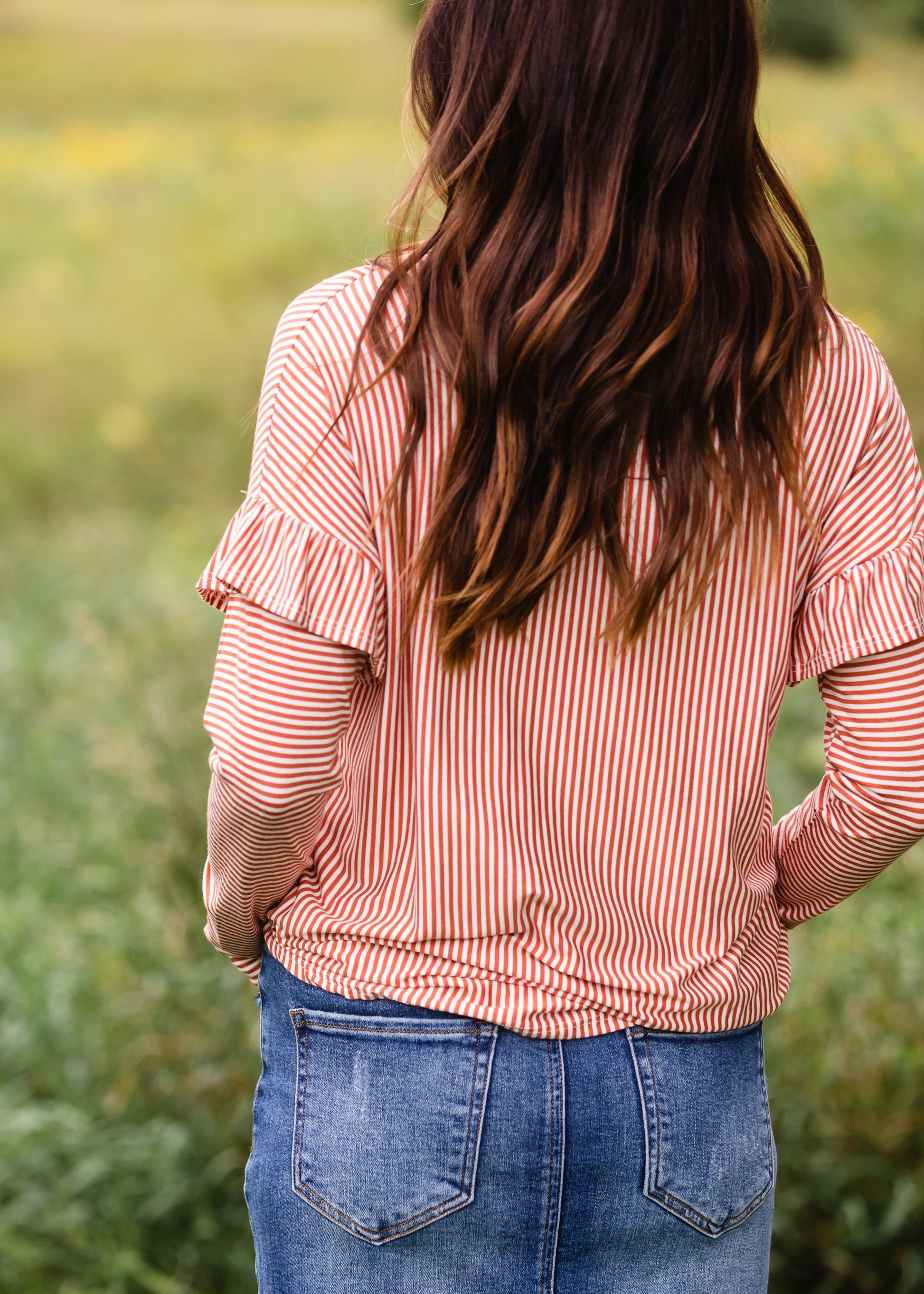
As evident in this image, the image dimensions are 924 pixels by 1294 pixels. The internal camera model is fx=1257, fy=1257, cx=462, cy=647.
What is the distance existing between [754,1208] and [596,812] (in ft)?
1.06

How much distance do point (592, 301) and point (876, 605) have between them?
29cm

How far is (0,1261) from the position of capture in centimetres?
187

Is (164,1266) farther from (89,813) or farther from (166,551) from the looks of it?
(166,551)

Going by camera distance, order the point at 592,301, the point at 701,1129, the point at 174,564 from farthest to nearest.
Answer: the point at 174,564
the point at 701,1129
the point at 592,301

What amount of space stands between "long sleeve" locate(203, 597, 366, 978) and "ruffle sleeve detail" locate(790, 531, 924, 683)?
0.33 metres

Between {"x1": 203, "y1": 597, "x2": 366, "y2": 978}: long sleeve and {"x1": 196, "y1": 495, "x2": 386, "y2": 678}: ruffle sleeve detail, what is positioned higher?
{"x1": 196, "y1": 495, "x2": 386, "y2": 678}: ruffle sleeve detail

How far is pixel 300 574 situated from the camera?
801mm

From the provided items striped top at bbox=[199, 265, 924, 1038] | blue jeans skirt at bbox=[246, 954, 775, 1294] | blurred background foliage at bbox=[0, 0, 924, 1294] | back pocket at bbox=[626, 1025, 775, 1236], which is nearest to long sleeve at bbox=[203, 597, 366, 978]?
striped top at bbox=[199, 265, 924, 1038]

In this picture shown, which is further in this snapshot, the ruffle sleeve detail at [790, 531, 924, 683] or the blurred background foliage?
the blurred background foliage

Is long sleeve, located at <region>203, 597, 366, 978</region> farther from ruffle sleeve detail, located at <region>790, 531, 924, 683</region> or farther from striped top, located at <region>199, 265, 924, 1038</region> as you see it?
ruffle sleeve detail, located at <region>790, 531, 924, 683</region>

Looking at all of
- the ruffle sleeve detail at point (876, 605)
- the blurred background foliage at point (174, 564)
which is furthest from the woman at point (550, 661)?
the blurred background foliage at point (174, 564)

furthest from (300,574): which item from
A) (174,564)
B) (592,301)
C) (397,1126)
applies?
(174,564)

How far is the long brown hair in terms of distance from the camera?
0.77 m

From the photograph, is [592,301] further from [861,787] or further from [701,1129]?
[701,1129]
